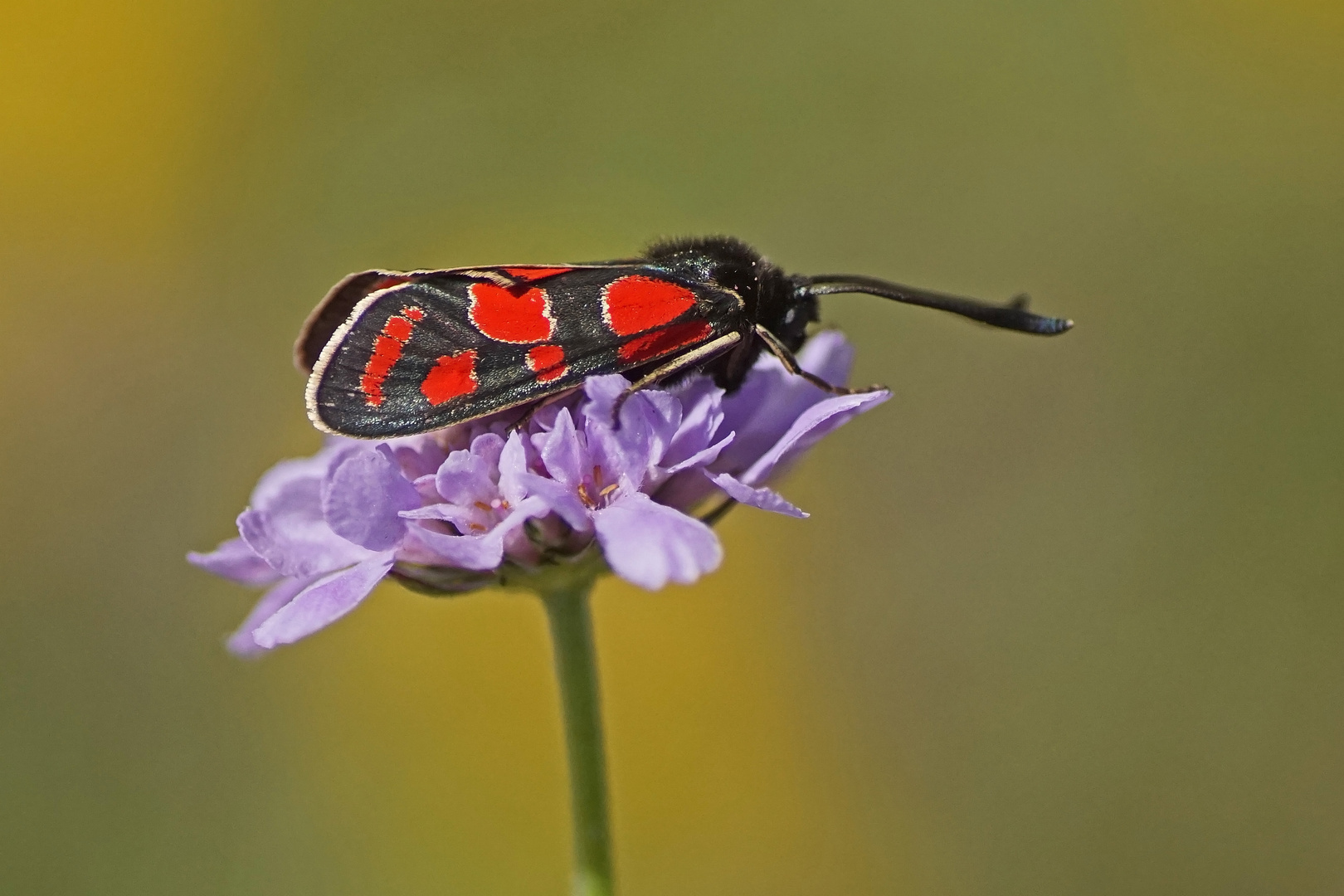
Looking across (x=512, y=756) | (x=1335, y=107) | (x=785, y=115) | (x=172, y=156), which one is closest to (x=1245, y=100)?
(x=1335, y=107)

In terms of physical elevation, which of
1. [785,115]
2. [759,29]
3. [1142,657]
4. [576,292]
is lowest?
[1142,657]

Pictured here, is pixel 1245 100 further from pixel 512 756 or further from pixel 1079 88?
pixel 512 756

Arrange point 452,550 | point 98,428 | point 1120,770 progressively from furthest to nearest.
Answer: point 98,428 → point 1120,770 → point 452,550

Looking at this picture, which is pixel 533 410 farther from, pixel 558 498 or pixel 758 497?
pixel 758 497

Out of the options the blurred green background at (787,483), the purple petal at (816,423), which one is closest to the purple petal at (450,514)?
the purple petal at (816,423)

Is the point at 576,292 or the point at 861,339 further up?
the point at 576,292

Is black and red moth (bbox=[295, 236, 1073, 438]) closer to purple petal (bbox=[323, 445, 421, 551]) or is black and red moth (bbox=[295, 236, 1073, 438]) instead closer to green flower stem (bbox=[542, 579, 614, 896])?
purple petal (bbox=[323, 445, 421, 551])

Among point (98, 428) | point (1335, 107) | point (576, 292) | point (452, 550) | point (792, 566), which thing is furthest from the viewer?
point (1335, 107)
